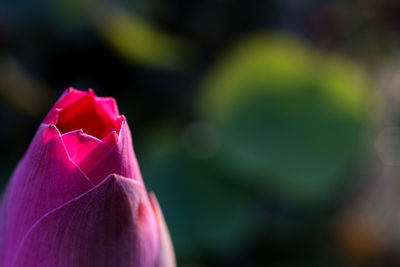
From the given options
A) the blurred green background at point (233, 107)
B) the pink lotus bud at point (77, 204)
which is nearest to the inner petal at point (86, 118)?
the pink lotus bud at point (77, 204)

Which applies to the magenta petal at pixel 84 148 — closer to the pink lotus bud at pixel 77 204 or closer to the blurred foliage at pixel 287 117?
the pink lotus bud at pixel 77 204

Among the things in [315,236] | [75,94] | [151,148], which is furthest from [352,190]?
[75,94]

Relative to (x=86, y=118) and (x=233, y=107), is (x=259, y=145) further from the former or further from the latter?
(x=86, y=118)

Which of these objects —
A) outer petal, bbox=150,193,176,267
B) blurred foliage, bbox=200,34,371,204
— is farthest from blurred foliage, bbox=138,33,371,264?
outer petal, bbox=150,193,176,267

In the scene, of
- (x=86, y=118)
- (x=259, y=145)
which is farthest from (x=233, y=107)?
(x=86, y=118)

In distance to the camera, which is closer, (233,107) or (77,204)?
(77,204)

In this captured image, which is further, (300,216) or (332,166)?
(300,216)

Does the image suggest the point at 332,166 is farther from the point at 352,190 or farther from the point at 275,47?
the point at 352,190
